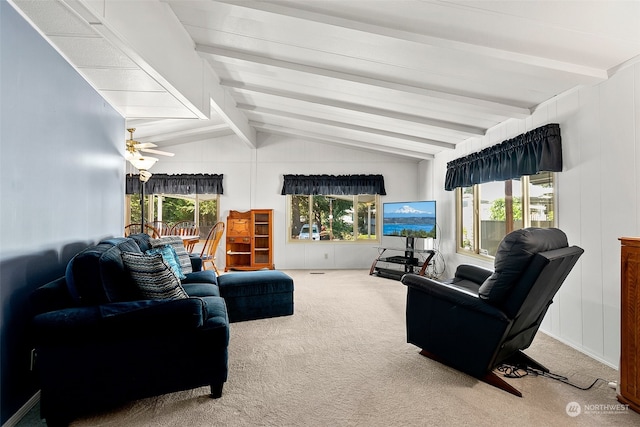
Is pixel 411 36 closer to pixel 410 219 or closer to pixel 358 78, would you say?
pixel 358 78

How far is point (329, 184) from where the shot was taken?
6.86 meters

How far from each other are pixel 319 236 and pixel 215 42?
4.55 m

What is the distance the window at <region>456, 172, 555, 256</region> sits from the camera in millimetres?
3395

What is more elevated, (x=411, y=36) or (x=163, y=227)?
(x=411, y=36)

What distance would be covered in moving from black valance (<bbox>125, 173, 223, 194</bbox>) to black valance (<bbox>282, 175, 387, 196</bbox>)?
58.7 inches

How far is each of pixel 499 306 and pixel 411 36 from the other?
6.42 ft

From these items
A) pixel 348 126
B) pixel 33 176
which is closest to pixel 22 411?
pixel 33 176

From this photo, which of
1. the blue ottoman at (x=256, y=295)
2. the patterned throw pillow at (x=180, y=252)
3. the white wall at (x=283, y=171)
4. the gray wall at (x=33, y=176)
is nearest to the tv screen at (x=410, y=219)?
the white wall at (x=283, y=171)

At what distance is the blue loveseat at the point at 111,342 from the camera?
1.76 metres

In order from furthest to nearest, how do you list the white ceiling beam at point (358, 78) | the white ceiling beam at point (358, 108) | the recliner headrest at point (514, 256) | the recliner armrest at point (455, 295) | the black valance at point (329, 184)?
the black valance at point (329, 184)
the white ceiling beam at point (358, 108)
the white ceiling beam at point (358, 78)
the recliner armrest at point (455, 295)
the recliner headrest at point (514, 256)

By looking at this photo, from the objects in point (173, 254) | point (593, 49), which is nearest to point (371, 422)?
point (173, 254)

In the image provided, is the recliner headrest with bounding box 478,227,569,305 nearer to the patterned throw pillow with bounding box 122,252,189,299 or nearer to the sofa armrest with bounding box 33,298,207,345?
the sofa armrest with bounding box 33,298,207,345

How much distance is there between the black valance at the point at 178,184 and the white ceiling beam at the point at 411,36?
476 centimetres

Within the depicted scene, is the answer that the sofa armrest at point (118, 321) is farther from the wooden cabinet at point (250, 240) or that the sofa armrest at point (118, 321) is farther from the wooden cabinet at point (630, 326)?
the wooden cabinet at point (250, 240)
